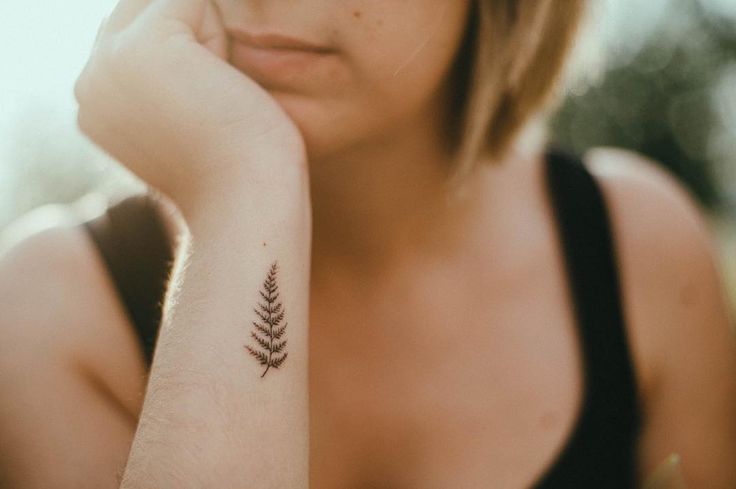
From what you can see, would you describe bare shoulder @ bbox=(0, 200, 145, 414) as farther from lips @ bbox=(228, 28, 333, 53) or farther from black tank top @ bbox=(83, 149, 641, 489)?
lips @ bbox=(228, 28, 333, 53)

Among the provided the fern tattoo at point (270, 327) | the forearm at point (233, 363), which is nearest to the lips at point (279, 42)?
the forearm at point (233, 363)

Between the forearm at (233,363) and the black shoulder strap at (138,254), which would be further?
the black shoulder strap at (138,254)

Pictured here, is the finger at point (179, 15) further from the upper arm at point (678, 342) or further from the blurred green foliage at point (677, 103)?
the blurred green foliage at point (677, 103)

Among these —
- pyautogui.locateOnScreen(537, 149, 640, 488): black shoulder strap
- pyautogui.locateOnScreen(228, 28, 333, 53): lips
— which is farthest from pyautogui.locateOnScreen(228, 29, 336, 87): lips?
pyautogui.locateOnScreen(537, 149, 640, 488): black shoulder strap

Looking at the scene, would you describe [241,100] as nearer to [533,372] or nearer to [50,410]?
[50,410]

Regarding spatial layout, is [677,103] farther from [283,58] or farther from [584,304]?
[283,58]

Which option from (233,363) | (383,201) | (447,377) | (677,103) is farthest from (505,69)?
(677,103)

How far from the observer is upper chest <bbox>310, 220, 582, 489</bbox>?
1957 mm

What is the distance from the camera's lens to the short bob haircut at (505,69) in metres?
2.06

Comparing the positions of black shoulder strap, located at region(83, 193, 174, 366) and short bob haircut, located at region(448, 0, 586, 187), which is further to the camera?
short bob haircut, located at region(448, 0, 586, 187)

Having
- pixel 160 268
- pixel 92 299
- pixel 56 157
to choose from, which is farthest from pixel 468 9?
pixel 56 157

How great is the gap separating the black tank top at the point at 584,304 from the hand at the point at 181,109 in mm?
226

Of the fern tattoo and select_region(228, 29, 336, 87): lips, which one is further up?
select_region(228, 29, 336, 87): lips

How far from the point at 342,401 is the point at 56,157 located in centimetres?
1564
